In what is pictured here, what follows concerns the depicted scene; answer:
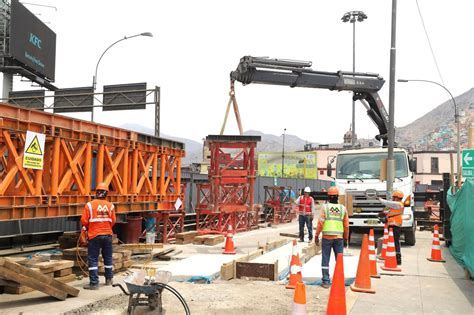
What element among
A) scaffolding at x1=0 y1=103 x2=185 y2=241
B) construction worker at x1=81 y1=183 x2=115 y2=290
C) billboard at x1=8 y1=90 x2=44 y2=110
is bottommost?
construction worker at x1=81 y1=183 x2=115 y2=290

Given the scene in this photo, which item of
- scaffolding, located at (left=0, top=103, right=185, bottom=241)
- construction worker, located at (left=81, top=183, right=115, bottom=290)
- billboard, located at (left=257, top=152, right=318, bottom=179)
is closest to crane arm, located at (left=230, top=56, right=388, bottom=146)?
scaffolding, located at (left=0, top=103, right=185, bottom=241)

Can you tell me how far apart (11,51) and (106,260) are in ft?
102

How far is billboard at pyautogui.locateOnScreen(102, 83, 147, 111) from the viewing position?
28.0m

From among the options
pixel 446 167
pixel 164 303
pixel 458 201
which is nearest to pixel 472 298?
pixel 458 201

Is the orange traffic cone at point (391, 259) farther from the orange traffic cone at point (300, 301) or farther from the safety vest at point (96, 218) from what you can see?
the safety vest at point (96, 218)

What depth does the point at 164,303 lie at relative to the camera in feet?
25.6

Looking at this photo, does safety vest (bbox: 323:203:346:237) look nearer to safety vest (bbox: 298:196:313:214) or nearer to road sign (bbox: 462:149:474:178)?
safety vest (bbox: 298:196:313:214)

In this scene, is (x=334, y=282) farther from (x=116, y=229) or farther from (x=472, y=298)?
(x=116, y=229)

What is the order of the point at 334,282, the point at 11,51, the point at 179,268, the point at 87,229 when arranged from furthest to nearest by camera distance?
the point at 11,51 < the point at 179,268 < the point at 87,229 < the point at 334,282

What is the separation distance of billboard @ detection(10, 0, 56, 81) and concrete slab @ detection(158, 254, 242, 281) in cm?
2961

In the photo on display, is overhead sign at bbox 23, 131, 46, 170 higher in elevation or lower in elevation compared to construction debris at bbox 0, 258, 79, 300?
higher

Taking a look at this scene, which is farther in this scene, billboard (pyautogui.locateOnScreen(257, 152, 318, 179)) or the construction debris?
billboard (pyautogui.locateOnScreen(257, 152, 318, 179))

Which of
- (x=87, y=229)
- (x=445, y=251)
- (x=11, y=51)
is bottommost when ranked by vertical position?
(x=445, y=251)

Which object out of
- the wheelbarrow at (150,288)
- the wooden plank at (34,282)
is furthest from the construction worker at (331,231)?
the wooden plank at (34,282)
